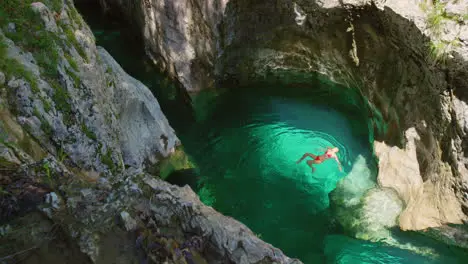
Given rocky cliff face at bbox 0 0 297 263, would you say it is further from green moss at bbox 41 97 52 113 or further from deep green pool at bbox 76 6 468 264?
deep green pool at bbox 76 6 468 264

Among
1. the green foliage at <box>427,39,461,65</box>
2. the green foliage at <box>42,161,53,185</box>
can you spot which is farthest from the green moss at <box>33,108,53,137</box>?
the green foliage at <box>427,39,461,65</box>

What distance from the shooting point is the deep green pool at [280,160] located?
21.6 feet

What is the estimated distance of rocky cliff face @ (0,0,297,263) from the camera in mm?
3166

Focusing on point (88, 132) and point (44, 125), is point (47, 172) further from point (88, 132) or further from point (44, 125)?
point (88, 132)

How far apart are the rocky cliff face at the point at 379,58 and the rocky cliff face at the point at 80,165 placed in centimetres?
337

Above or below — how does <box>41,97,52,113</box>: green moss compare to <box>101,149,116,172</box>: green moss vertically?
above

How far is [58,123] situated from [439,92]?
534 cm

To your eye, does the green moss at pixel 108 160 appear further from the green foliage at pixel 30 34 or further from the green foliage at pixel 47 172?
the green foliage at pixel 47 172

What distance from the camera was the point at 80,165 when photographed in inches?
187

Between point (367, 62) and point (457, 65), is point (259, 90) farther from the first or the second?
point (457, 65)

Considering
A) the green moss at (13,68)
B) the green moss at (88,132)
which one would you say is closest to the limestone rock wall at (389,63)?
the green moss at (88,132)

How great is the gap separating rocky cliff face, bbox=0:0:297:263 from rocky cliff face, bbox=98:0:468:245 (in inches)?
133

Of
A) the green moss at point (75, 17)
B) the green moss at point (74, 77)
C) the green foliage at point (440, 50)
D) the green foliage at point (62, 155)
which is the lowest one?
the green foliage at point (62, 155)

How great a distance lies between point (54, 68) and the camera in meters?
4.74
